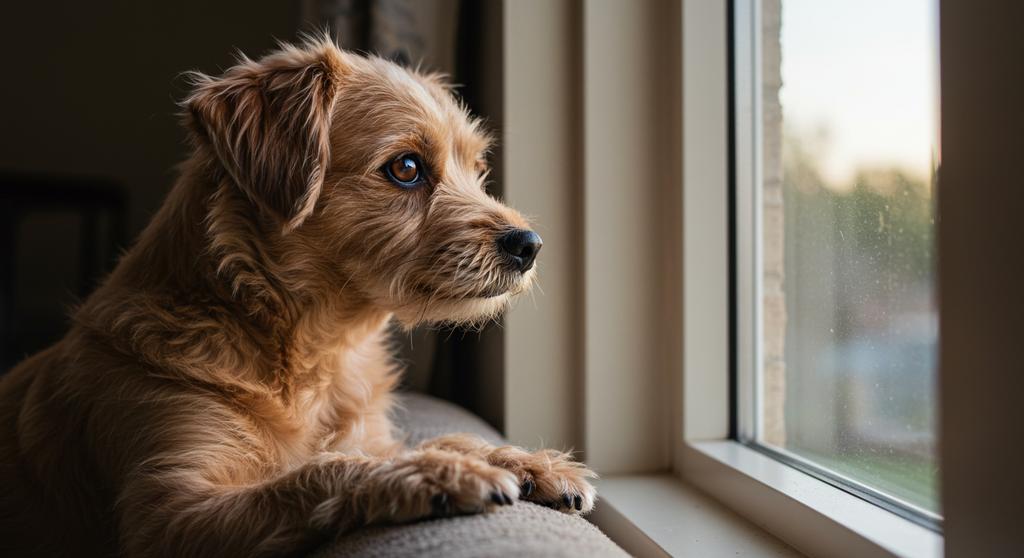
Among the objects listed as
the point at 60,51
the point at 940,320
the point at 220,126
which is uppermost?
the point at 60,51

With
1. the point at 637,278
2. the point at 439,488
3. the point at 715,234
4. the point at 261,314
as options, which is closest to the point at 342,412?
the point at 261,314

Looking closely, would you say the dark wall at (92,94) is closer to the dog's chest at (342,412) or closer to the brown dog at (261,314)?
the brown dog at (261,314)

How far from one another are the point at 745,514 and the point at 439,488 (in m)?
0.54

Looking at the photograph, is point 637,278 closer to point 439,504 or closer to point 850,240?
point 850,240

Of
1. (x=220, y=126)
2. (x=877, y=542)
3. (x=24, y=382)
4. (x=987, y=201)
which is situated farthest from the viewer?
(x=24, y=382)

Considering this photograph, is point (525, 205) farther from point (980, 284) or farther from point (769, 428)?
point (980, 284)

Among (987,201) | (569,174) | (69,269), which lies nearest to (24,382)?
(569,174)

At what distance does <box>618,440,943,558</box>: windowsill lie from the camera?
793 mm

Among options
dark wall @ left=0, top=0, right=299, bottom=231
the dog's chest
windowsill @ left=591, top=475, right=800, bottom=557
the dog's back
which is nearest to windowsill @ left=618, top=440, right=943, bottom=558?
windowsill @ left=591, top=475, right=800, bottom=557

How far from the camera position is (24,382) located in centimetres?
117

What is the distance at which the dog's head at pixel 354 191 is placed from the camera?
1021 millimetres

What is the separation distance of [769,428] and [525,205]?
0.60 meters

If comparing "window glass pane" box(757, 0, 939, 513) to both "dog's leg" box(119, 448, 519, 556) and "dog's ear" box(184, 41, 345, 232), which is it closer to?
"dog's leg" box(119, 448, 519, 556)

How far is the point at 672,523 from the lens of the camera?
41.1 inches
